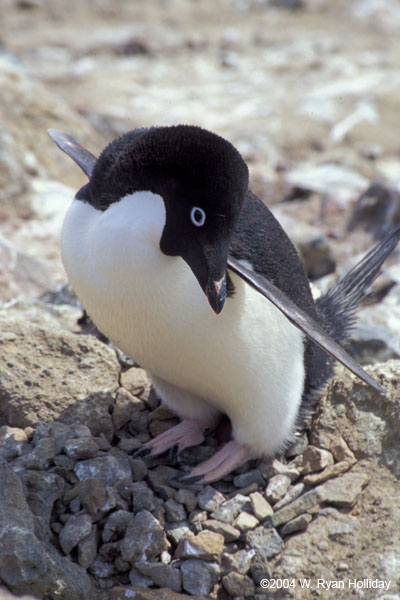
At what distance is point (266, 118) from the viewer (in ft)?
22.8

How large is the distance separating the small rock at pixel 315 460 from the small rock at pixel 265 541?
0.31 meters

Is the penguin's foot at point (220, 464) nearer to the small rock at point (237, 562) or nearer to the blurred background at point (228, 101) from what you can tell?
the small rock at point (237, 562)

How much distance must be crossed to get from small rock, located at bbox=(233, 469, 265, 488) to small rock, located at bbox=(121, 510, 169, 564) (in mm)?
408

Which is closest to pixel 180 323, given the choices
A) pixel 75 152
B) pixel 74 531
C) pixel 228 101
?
pixel 74 531

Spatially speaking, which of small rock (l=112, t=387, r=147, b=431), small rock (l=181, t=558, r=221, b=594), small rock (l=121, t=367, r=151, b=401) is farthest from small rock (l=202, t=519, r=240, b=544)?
small rock (l=121, t=367, r=151, b=401)

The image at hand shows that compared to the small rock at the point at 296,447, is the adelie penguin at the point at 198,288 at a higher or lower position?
higher

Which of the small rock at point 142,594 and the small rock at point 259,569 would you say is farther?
the small rock at point 259,569

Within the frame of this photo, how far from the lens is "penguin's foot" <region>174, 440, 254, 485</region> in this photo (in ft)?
8.46

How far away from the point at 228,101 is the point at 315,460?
5417 millimetres

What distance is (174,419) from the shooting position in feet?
9.53

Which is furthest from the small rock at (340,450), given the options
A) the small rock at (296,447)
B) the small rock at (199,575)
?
the small rock at (199,575)

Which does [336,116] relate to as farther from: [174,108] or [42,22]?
[42,22]

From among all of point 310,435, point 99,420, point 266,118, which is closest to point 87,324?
point 99,420

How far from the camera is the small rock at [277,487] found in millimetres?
2492
